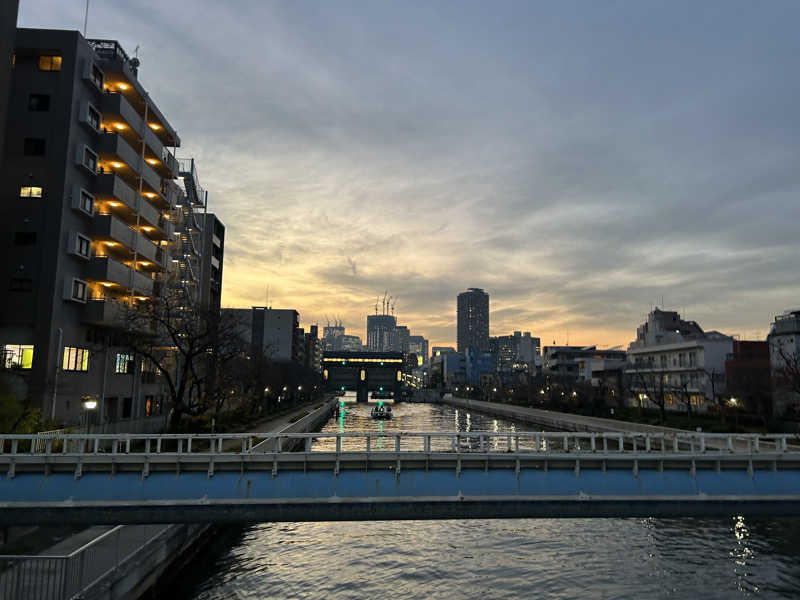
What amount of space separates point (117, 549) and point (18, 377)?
33.5 m

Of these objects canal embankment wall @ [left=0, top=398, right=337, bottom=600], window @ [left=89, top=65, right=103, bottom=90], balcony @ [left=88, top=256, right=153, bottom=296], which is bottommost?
canal embankment wall @ [left=0, top=398, right=337, bottom=600]

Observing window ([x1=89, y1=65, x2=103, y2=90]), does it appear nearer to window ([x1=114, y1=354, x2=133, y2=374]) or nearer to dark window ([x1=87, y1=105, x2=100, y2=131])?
dark window ([x1=87, y1=105, x2=100, y2=131])

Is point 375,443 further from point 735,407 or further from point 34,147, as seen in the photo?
point 34,147

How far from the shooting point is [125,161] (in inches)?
2393

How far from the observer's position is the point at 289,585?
26.2 m

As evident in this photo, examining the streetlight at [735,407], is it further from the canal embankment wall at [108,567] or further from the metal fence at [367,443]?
the canal embankment wall at [108,567]

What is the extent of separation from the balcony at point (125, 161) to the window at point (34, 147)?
5.99 metres

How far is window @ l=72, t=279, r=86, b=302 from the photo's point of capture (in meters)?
53.3

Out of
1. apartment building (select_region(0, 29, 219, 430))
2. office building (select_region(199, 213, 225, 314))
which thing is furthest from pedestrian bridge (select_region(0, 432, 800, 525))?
office building (select_region(199, 213, 225, 314))

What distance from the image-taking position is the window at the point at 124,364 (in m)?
64.1

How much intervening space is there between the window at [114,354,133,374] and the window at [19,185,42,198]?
1916 centimetres

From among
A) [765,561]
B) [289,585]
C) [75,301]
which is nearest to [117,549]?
[289,585]

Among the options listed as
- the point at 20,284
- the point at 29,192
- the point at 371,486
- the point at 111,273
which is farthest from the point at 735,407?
the point at 29,192

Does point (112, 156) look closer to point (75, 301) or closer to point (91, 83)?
point (91, 83)
